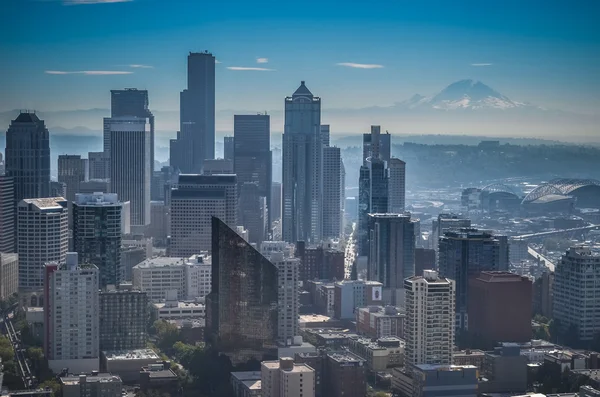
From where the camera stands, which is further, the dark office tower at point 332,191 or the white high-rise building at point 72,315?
the dark office tower at point 332,191

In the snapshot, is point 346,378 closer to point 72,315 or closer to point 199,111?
point 72,315

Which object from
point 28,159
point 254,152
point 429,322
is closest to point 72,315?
point 429,322

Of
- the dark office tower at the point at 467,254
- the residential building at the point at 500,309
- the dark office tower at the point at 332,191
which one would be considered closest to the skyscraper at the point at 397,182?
the dark office tower at the point at 332,191

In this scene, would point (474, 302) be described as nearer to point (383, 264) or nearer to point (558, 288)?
point (558, 288)

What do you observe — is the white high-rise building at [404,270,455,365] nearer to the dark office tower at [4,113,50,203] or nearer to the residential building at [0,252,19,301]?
the residential building at [0,252,19,301]

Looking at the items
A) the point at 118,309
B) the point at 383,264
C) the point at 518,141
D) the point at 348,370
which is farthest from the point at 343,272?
the point at 348,370

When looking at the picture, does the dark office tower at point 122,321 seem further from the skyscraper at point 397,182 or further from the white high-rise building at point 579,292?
the skyscraper at point 397,182

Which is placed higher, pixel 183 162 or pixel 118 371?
pixel 183 162
